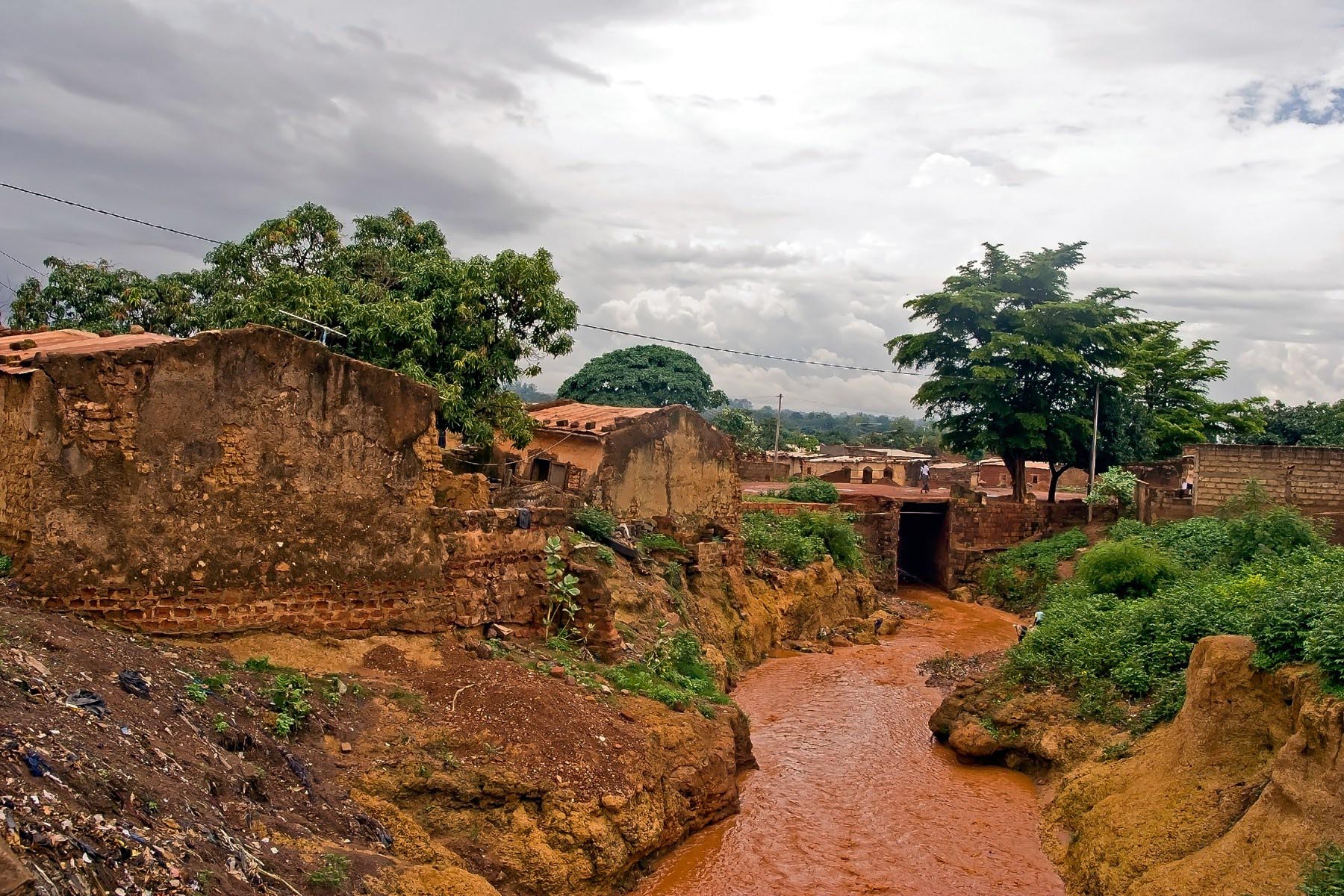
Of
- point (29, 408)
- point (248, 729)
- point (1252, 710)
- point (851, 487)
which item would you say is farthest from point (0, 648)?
point (851, 487)

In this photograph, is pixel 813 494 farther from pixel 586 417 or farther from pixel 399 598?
pixel 399 598

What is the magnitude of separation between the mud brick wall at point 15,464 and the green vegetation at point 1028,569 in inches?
853

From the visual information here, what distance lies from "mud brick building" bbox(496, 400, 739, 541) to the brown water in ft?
13.6

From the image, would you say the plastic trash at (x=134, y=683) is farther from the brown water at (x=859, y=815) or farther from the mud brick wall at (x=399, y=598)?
the brown water at (x=859, y=815)

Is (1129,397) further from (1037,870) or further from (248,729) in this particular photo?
(248,729)

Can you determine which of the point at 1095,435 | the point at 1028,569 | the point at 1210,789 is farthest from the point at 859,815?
the point at 1095,435

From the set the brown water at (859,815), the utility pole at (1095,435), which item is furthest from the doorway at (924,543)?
the brown water at (859,815)

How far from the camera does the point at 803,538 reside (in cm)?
2188

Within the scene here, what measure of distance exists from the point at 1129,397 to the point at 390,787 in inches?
1193

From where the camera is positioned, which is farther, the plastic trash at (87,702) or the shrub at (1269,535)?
the shrub at (1269,535)

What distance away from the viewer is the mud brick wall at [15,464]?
788 centimetres

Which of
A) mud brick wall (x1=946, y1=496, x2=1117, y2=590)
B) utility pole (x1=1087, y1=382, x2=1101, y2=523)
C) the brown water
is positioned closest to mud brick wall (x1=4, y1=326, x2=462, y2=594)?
the brown water

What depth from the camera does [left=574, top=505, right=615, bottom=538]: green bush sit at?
14.1m

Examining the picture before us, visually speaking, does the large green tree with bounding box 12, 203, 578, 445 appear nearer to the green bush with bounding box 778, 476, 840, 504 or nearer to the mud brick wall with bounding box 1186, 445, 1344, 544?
the green bush with bounding box 778, 476, 840, 504
